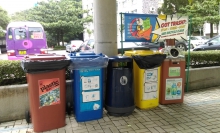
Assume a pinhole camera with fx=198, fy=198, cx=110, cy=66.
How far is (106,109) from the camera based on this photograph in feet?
13.0

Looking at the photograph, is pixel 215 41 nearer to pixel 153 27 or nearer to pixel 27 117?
pixel 153 27

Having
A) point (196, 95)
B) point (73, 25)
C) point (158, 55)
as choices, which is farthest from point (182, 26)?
point (73, 25)

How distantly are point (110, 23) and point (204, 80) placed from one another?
323cm

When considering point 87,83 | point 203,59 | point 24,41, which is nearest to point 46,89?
point 87,83

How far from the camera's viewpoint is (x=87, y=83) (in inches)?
139

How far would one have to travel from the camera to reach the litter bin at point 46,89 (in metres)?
3.13

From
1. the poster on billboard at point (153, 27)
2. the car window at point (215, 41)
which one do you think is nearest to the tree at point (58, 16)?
the car window at point (215, 41)

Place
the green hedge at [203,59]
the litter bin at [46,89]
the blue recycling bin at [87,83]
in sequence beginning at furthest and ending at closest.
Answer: the green hedge at [203,59]
the blue recycling bin at [87,83]
the litter bin at [46,89]

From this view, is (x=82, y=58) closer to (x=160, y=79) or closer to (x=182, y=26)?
(x=160, y=79)

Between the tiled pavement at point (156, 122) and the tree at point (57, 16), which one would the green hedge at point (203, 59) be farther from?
the tree at point (57, 16)

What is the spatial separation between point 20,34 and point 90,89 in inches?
280

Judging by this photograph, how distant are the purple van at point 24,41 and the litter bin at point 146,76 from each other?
249 inches

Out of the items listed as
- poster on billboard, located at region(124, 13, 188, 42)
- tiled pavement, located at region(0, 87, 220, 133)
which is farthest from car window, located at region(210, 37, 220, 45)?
tiled pavement, located at region(0, 87, 220, 133)

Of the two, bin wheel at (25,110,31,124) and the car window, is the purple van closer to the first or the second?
bin wheel at (25,110,31,124)
